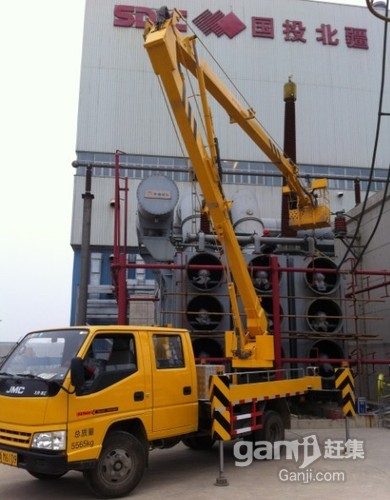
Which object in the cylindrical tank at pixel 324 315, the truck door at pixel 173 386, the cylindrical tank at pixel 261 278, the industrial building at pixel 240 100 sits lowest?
the truck door at pixel 173 386

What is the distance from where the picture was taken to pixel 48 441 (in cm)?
514

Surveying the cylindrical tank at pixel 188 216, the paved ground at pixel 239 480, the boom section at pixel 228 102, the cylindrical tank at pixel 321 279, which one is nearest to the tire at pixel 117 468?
the paved ground at pixel 239 480

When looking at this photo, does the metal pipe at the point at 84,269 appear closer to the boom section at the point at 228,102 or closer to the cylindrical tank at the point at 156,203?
the cylindrical tank at the point at 156,203

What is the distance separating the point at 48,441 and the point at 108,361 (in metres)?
1.15

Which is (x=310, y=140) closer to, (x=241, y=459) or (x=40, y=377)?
(x=241, y=459)

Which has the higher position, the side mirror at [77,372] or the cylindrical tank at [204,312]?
the cylindrical tank at [204,312]

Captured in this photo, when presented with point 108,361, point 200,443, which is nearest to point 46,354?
point 108,361

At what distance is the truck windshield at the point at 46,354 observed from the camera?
557cm

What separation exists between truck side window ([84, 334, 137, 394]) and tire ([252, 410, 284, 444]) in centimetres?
276

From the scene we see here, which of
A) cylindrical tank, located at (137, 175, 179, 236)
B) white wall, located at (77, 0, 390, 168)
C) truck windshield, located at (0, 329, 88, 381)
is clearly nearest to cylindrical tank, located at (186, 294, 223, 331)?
cylindrical tank, located at (137, 175, 179, 236)

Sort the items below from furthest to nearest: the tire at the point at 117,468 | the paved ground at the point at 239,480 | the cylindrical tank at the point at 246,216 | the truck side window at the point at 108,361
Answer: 1. the cylindrical tank at the point at 246,216
2. the paved ground at the point at 239,480
3. the truck side window at the point at 108,361
4. the tire at the point at 117,468

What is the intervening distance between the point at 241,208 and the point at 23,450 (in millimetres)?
13168

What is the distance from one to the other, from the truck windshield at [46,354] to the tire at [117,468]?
3.40 feet

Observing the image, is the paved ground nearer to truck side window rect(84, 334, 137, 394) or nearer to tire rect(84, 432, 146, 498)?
tire rect(84, 432, 146, 498)
